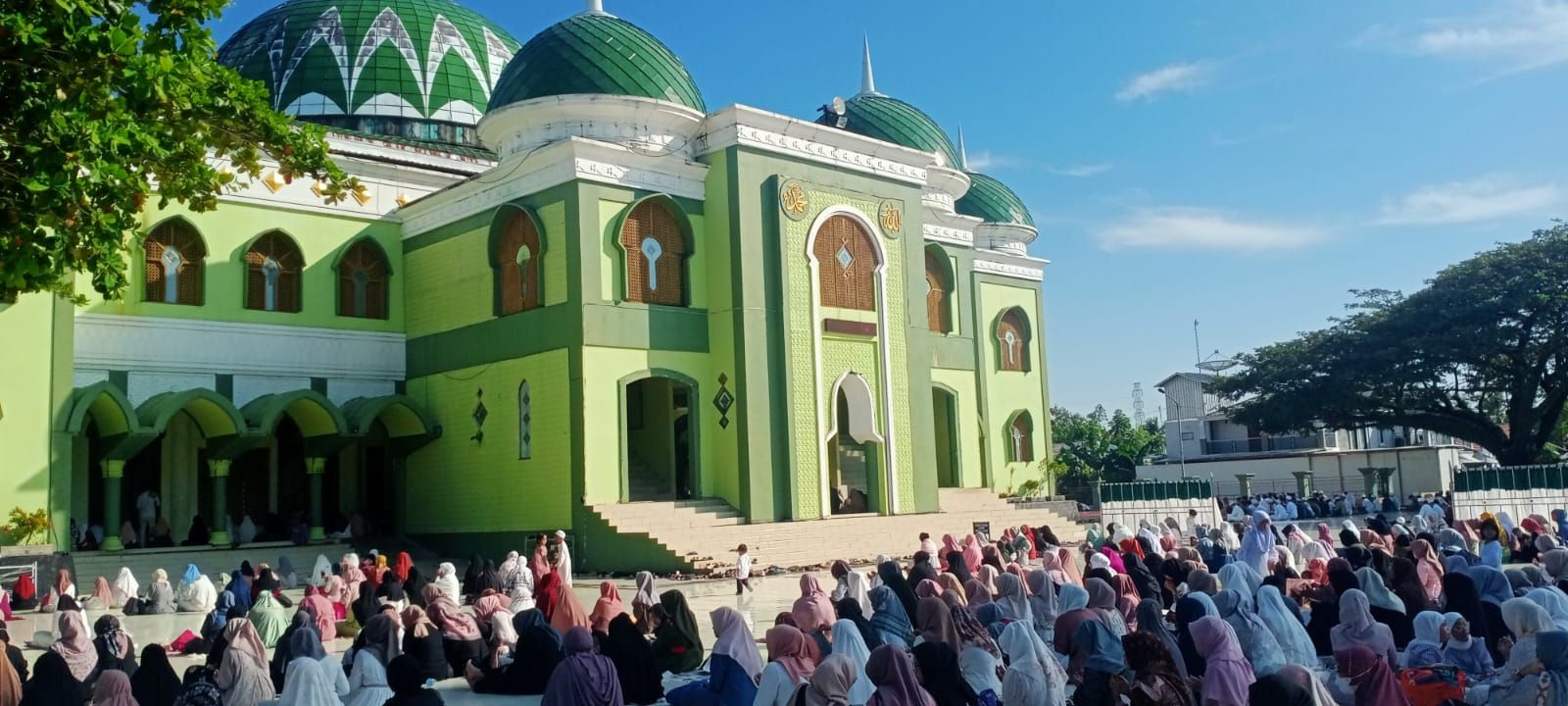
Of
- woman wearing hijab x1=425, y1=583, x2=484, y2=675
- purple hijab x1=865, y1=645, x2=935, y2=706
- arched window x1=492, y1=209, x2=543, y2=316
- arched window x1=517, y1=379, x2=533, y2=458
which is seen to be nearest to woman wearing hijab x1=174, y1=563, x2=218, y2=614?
arched window x1=517, y1=379, x2=533, y2=458

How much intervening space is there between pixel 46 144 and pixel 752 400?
12736 millimetres

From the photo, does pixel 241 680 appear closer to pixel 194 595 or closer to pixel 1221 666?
pixel 1221 666

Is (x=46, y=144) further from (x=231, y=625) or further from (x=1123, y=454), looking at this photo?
(x=1123, y=454)

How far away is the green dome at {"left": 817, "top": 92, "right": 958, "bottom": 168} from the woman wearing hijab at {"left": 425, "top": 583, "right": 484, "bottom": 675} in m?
18.5

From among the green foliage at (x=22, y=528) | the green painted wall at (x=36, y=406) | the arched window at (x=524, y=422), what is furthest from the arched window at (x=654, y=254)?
the green foliage at (x=22, y=528)

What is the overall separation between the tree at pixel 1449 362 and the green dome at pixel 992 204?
1046 cm

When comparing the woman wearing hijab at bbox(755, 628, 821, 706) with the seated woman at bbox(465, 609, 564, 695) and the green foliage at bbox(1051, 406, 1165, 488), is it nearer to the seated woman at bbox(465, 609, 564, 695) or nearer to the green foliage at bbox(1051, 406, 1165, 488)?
the seated woman at bbox(465, 609, 564, 695)

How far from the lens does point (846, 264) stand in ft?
70.4

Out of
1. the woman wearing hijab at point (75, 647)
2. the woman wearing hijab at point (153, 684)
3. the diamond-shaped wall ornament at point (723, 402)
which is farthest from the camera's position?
the diamond-shaped wall ornament at point (723, 402)

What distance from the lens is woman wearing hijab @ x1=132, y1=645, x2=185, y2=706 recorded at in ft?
24.5

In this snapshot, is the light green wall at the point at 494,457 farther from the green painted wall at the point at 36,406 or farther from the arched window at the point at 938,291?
the arched window at the point at 938,291

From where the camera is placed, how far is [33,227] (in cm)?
789

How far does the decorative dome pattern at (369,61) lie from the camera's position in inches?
1007

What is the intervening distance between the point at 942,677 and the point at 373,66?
872 inches
